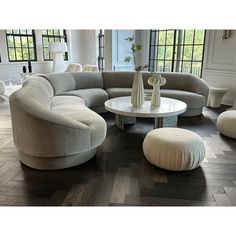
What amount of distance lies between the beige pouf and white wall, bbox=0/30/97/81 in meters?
6.08

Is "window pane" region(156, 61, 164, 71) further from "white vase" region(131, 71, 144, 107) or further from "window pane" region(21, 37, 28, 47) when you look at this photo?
"window pane" region(21, 37, 28, 47)

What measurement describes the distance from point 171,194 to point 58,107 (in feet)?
6.21

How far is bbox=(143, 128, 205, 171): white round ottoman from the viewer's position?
7.40 feet

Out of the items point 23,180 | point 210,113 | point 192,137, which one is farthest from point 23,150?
point 210,113

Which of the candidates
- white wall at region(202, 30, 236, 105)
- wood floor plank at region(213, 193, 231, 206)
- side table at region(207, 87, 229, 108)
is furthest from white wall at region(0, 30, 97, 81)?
wood floor plank at region(213, 193, 231, 206)

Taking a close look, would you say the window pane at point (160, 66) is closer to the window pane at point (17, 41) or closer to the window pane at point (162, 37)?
the window pane at point (162, 37)

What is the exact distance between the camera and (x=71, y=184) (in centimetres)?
214

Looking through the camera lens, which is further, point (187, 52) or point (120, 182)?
point (187, 52)

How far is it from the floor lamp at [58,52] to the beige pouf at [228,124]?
570cm

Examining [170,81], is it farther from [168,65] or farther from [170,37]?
[170,37]

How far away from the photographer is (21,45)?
784 cm

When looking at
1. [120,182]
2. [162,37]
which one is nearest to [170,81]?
[162,37]

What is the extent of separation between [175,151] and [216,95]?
3.26m
